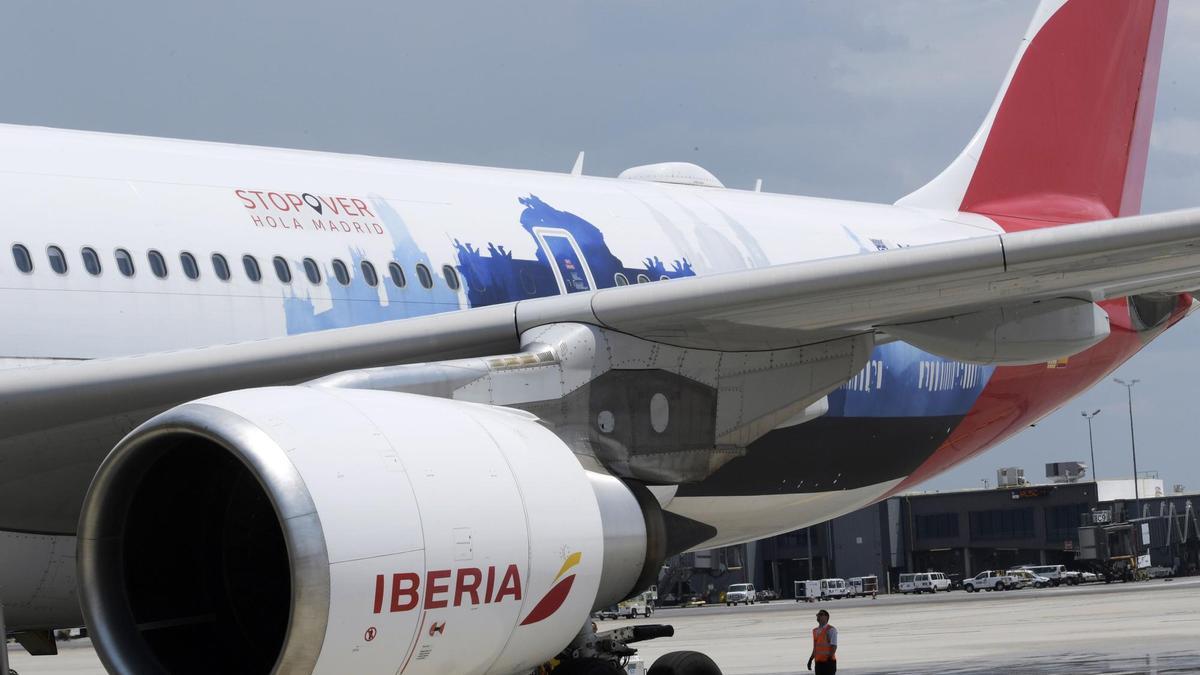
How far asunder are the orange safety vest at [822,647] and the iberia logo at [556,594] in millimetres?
9809

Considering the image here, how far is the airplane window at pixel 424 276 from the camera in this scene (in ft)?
30.2

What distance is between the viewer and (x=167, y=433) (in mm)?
6012

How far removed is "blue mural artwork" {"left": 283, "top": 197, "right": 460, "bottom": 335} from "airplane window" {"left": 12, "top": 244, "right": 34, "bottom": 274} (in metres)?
1.38

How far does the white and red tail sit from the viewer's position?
14.5m

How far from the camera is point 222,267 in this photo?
324 inches

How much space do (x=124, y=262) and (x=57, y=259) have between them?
345 millimetres

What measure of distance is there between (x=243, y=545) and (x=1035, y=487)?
7689cm

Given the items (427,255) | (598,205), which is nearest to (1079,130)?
(598,205)

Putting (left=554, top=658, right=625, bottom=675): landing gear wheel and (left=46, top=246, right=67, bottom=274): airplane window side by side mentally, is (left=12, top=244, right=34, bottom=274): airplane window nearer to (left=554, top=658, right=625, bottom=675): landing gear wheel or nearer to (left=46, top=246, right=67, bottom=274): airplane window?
(left=46, top=246, right=67, bottom=274): airplane window

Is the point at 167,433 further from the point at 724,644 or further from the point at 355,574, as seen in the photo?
the point at 724,644

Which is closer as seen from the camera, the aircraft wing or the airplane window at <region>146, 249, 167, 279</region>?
the aircraft wing

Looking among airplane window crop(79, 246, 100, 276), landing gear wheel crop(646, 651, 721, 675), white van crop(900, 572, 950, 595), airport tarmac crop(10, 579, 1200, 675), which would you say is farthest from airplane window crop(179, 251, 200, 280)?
white van crop(900, 572, 950, 595)

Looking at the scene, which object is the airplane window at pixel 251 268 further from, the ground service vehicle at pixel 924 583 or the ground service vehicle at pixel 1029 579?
the ground service vehicle at pixel 924 583

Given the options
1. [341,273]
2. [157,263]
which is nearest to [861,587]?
[341,273]
